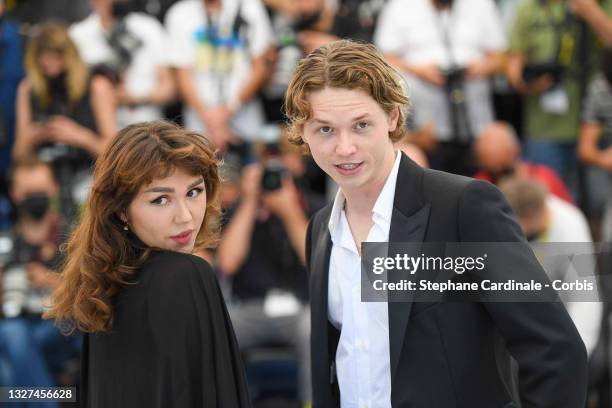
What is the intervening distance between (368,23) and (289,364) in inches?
103

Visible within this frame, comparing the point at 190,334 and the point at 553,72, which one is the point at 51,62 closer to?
the point at 553,72

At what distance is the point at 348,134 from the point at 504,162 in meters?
3.48

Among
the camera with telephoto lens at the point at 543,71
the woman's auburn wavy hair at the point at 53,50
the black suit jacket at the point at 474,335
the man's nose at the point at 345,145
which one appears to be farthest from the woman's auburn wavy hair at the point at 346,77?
the woman's auburn wavy hair at the point at 53,50

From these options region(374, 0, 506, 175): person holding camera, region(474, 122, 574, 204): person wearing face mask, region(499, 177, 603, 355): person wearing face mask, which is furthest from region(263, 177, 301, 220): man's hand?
region(499, 177, 603, 355): person wearing face mask

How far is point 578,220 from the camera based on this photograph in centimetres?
550

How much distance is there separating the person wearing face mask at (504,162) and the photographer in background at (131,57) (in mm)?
2241

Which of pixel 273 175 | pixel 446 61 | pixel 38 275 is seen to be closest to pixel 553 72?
pixel 446 61

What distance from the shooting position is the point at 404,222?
293 cm

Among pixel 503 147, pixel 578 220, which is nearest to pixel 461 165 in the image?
pixel 503 147

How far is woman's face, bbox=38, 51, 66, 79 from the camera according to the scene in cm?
650

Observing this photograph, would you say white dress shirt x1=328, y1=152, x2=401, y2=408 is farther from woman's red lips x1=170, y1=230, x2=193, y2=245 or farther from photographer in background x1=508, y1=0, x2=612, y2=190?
photographer in background x1=508, y1=0, x2=612, y2=190

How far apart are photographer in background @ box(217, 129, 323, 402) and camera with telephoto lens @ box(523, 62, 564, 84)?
1741mm

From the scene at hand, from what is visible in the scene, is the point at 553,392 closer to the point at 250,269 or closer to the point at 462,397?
the point at 462,397

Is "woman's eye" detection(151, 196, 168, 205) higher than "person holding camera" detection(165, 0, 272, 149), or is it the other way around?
"person holding camera" detection(165, 0, 272, 149)
